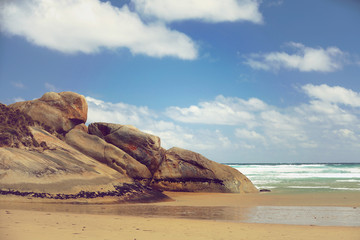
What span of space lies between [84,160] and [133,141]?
4.47 metres

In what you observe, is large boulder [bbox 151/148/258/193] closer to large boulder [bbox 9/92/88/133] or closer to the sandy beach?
large boulder [bbox 9/92/88/133]

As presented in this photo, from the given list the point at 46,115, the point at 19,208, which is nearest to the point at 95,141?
the point at 46,115

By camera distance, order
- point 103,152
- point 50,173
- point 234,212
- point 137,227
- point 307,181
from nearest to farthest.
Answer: point 137,227
point 234,212
point 50,173
point 103,152
point 307,181

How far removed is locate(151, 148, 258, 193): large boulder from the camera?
62.4ft

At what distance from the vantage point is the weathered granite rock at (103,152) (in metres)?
17.1

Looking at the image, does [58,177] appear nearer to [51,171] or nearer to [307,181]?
[51,171]

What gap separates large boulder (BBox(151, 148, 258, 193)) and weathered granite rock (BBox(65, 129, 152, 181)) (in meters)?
1.62

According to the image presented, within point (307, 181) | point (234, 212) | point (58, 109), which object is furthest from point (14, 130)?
point (307, 181)

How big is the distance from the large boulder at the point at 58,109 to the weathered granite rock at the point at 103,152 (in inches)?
30.2

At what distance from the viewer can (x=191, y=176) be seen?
761 inches

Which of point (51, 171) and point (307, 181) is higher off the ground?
point (51, 171)

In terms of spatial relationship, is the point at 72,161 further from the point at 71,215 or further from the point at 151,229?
the point at 151,229

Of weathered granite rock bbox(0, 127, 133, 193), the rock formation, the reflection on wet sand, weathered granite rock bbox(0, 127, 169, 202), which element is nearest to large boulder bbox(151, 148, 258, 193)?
the rock formation

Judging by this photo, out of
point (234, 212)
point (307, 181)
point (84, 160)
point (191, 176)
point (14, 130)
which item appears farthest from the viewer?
point (307, 181)
